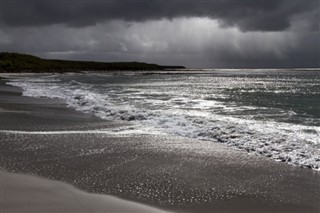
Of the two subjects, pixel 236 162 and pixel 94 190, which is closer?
pixel 94 190

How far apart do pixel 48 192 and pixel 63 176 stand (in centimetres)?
122

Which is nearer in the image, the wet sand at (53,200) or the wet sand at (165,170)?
the wet sand at (53,200)

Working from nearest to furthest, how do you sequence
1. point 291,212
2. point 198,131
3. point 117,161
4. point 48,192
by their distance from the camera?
point 291,212 → point 48,192 → point 117,161 → point 198,131

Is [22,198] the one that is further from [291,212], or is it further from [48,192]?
[291,212]

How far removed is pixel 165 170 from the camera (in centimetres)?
861

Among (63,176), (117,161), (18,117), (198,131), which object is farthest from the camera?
(18,117)

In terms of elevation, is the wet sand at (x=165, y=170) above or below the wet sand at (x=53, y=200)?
below

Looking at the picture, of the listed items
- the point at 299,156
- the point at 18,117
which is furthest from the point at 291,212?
the point at 18,117

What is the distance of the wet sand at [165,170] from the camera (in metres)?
6.76

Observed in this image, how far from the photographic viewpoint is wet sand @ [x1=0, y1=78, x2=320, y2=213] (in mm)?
6758

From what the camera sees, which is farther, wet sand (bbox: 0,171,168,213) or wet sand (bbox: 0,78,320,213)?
wet sand (bbox: 0,78,320,213)

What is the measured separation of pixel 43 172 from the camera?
322 inches

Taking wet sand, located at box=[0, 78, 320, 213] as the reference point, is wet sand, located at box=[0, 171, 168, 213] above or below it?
above

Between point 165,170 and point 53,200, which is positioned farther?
point 165,170
